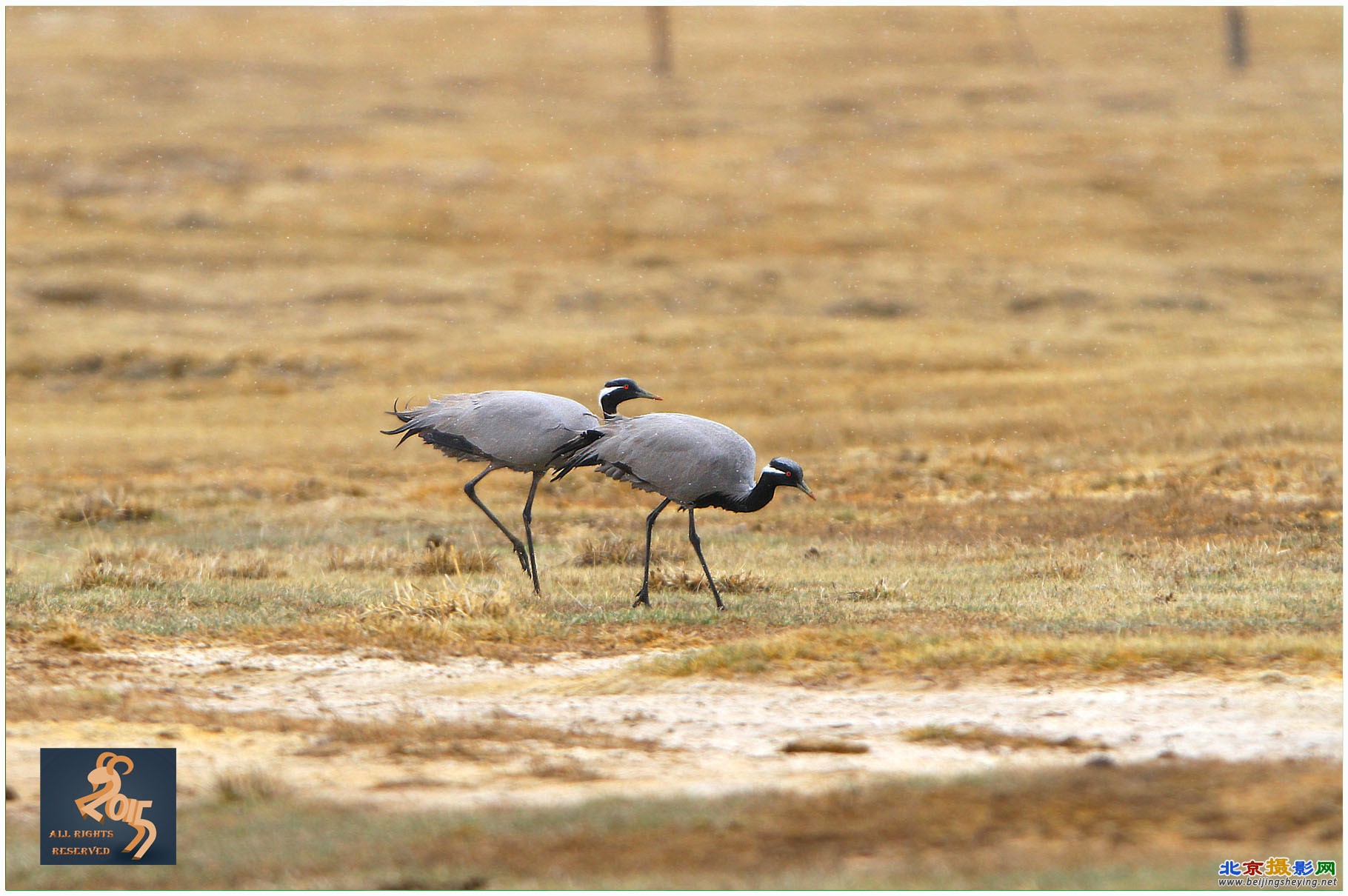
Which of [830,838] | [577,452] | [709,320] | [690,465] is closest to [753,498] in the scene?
[690,465]

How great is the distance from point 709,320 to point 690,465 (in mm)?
27717

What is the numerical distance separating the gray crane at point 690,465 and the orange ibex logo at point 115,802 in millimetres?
4751

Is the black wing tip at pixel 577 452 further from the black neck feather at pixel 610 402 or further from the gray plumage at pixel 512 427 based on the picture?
the black neck feather at pixel 610 402

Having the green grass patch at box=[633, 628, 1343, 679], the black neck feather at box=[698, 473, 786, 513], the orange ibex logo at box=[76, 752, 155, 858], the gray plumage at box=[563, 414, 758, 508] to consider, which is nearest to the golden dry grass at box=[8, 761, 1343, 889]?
the orange ibex logo at box=[76, 752, 155, 858]

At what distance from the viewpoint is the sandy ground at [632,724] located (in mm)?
7129

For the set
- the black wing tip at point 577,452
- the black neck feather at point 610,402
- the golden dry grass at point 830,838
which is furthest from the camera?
the black neck feather at point 610,402

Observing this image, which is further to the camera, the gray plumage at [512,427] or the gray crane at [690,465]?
the gray plumage at [512,427]

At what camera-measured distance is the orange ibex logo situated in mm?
6594

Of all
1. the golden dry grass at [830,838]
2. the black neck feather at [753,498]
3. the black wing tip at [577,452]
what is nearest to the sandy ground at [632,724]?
the golden dry grass at [830,838]

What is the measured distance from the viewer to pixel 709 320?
38.5 m
